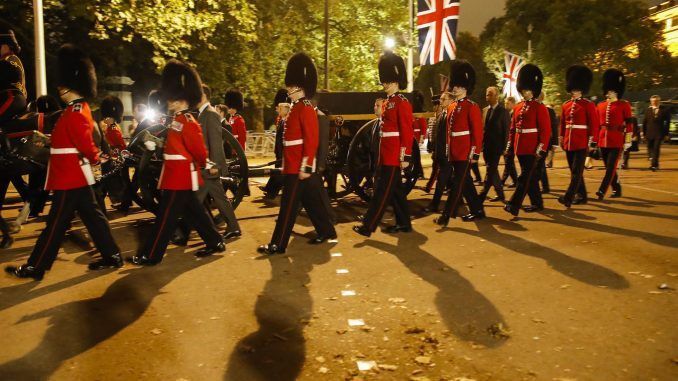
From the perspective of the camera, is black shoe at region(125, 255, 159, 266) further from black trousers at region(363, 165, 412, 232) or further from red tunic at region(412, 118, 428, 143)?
red tunic at region(412, 118, 428, 143)

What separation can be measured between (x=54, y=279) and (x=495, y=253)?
4.23 meters

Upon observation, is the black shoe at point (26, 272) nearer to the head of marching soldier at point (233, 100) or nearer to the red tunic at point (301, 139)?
the red tunic at point (301, 139)

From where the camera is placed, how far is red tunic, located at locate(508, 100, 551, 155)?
8.04 m

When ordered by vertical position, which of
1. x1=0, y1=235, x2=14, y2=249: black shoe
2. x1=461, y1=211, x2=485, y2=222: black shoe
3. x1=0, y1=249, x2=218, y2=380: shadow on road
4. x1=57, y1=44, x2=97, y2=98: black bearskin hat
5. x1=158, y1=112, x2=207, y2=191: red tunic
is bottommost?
x1=0, y1=249, x2=218, y2=380: shadow on road

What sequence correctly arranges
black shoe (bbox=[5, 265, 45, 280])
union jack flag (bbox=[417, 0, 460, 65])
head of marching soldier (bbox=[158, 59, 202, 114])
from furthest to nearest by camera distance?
union jack flag (bbox=[417, 0, 460, 65]), head of marching soldier (bbox=[158, 59, 202, 114]), black shoe (bbox=[5, 265, 45, 280])

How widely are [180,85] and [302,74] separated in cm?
130

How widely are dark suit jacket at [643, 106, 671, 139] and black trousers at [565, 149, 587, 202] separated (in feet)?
23.2

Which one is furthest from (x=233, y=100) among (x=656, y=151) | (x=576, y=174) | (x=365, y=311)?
(x=656, y=151)

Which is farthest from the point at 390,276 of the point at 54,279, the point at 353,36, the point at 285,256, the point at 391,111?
the point at 353,36

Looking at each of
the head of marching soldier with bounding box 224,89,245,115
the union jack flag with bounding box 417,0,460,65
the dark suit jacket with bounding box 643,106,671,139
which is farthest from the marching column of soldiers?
the dark suit jacket with bounding box 643,106,671,139

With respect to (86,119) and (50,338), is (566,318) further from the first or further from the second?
(86,119)

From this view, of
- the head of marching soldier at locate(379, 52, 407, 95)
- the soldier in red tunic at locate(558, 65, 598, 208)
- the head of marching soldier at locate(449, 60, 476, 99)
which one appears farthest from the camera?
the soldier in red tunic at locate(558, 65, 598, 208)

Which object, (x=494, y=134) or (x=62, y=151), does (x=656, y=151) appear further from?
(x=62, y=151)

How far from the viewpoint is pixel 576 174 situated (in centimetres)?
891
